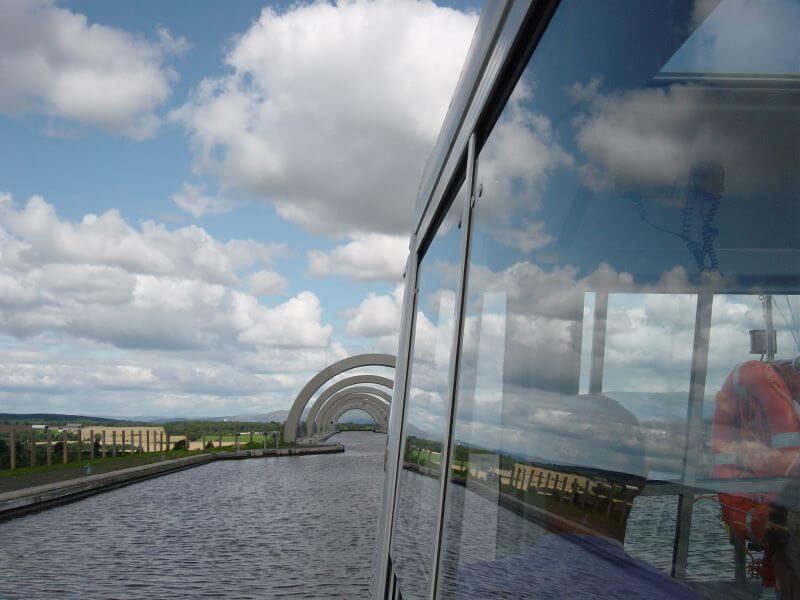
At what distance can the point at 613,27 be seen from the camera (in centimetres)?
109

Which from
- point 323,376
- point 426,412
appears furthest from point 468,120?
point 323,376

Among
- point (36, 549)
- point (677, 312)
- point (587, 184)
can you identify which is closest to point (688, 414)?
point (677, 312)

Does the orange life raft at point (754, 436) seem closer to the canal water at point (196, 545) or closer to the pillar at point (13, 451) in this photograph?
the canal water at point (196, 545)

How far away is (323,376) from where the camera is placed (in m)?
41.6

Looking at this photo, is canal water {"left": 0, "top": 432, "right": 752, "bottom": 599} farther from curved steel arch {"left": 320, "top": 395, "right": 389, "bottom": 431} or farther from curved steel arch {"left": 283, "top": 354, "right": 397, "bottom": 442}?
curved steel arch {"left": 320, "top": 395, "right": 389, "bottom": 431}

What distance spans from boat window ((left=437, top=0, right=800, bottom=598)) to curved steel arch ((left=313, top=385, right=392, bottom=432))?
51.5 m

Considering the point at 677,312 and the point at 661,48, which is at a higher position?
the point at 661,48

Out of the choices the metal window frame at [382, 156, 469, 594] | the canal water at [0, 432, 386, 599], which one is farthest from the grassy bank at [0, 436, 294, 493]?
the metal window frame at [382, 156, 469, 594]

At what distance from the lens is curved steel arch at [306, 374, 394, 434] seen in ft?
149

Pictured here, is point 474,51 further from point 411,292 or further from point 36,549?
point 36,549

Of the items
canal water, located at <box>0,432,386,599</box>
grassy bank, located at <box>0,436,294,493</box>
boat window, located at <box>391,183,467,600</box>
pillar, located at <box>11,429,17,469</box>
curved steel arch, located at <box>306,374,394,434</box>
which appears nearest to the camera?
boat window, located at <box>391,183,467,600</box>

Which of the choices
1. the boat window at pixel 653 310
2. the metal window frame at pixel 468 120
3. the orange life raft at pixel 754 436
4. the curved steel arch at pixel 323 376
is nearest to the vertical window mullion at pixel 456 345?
the metal window frame at pixel 468 120

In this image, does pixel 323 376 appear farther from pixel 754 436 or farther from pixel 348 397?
pixel 754 436

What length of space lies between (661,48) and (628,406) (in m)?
0.39
